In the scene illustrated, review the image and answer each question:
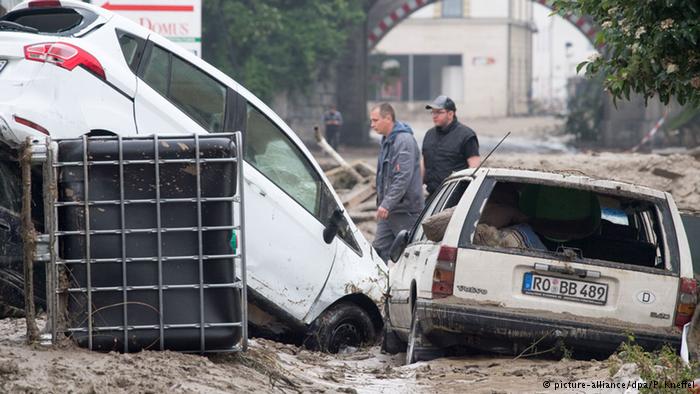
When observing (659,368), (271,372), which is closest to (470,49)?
(659,368)

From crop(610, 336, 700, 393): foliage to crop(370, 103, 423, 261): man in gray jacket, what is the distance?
422cm

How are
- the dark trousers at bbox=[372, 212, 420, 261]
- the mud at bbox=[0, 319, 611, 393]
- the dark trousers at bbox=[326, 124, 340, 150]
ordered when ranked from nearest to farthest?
the mud at bbox=[0, 319, 611, 393] → the dark trousers at bbox=[372, 212, 420, 261] → the dark trousers at bbox=[326, 124, 340, 150]

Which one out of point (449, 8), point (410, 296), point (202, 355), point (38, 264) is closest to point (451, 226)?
point (410, 296)

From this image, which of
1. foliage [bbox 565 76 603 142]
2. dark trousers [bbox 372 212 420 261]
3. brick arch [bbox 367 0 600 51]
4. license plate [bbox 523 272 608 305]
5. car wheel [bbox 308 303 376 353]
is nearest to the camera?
license plate [bbox 523 272 608 305]

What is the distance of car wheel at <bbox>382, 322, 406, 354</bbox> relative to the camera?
9547 millimetres

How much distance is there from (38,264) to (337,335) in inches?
105

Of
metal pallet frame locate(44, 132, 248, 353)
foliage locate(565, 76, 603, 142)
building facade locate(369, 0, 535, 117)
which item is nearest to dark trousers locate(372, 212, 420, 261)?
metal pallet frame locate(44, 132, 248, 353)

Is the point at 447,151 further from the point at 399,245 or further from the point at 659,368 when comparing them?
the point at 659,368

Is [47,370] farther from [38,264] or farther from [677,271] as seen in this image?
[677,271]

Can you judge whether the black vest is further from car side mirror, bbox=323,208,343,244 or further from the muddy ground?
car side mirror, bbox=323,208,343,244

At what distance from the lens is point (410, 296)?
893cm

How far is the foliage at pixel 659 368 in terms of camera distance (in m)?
6.61

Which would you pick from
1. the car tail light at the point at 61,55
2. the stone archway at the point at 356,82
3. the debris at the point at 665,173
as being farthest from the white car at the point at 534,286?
the stone archway at the point at 356,82

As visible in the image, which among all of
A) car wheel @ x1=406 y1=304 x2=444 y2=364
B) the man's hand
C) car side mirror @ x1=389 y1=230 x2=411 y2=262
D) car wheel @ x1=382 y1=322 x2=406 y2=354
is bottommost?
car wheel @ x1=382 y1=322 x2=406 y2=354
